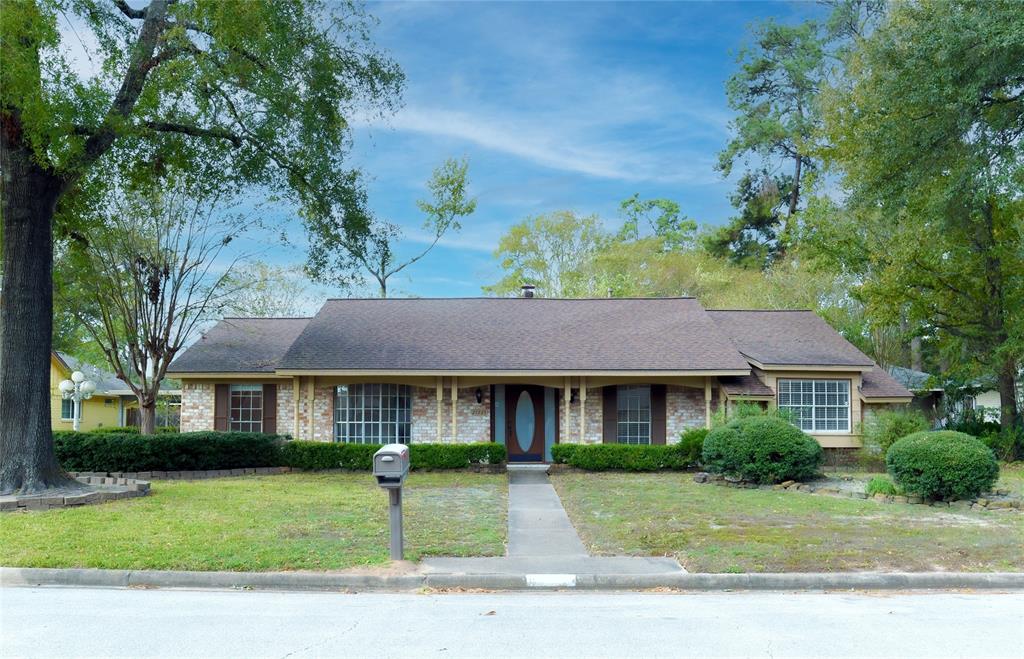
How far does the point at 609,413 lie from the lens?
77.3ft

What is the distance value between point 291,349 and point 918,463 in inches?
621

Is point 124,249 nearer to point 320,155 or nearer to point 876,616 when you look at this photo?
point 320,155

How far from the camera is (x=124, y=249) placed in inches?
898

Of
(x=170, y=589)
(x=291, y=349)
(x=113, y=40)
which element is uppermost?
(x=113, y=40)

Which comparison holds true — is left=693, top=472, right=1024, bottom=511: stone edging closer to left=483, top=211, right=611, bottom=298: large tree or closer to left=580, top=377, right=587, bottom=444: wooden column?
left=580, top=377, right=587, bottom=444: wooden column

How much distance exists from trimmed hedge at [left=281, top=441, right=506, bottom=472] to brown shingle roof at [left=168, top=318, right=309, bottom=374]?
3.48 m

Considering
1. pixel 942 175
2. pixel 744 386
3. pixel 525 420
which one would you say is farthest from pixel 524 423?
pixel 942 175

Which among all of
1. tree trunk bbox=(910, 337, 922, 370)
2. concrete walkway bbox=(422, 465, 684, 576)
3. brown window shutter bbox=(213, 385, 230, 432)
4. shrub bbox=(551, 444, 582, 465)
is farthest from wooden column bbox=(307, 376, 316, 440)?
tree trunk bbox=(910, 337, 922, 370)

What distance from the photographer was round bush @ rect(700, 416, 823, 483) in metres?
17.7

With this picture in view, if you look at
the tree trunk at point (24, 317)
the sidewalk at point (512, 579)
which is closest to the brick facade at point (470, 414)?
the tree trunk at point (24, 317)

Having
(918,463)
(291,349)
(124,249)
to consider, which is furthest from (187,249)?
(918,463)

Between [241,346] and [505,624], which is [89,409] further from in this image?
[505,624]

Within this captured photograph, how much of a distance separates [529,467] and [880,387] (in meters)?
10.4

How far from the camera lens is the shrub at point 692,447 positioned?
2127cm
